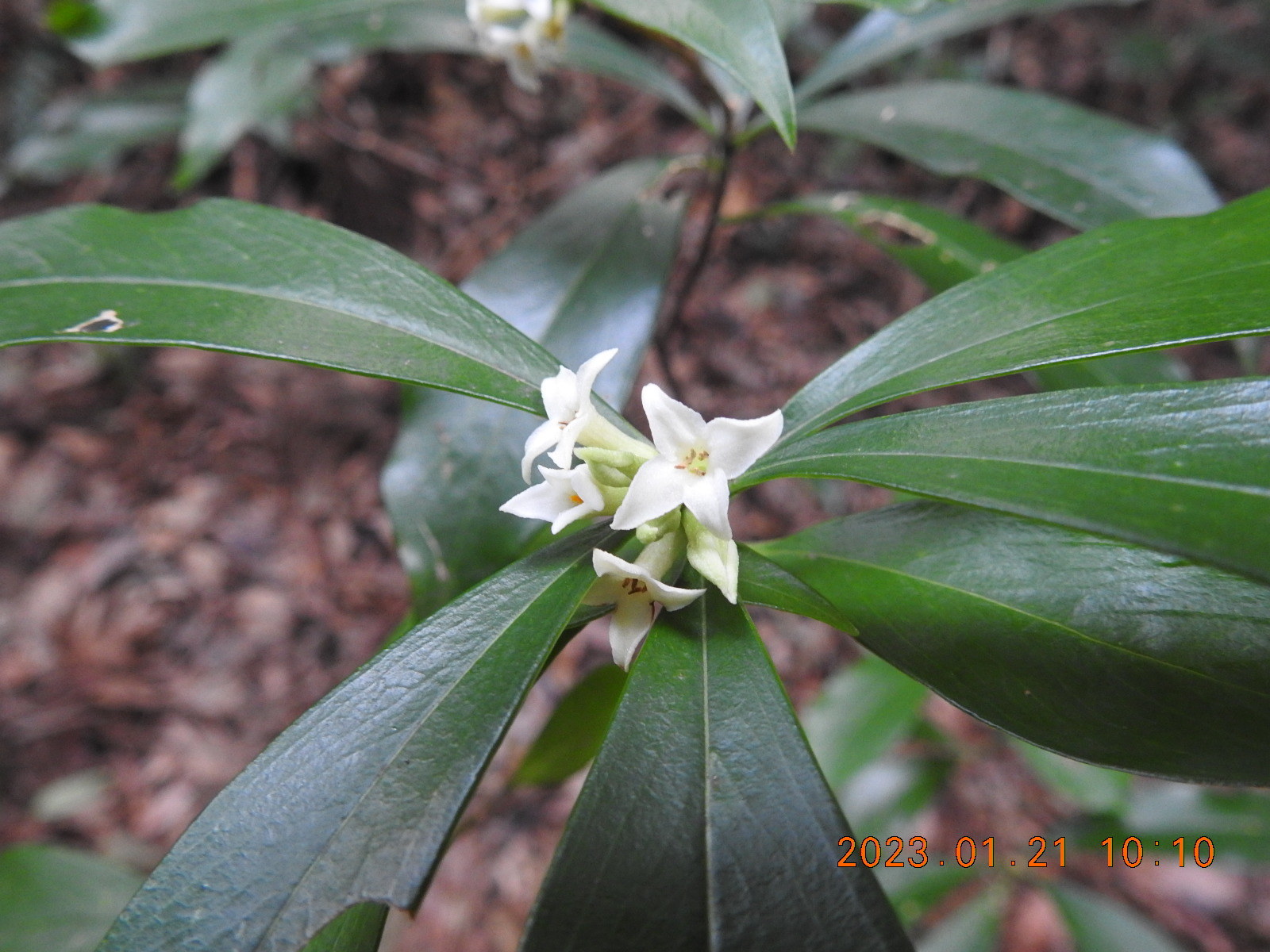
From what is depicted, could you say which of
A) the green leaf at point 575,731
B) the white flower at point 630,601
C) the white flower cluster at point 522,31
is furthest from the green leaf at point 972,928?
the white flower cluster at point 522,31

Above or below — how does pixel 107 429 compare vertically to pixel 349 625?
above

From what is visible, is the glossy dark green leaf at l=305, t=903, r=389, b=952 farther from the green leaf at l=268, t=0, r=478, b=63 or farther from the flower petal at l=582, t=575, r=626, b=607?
the green leaf at l=268, t=0, r=478, b=63

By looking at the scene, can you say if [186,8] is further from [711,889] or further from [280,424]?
[280,424]

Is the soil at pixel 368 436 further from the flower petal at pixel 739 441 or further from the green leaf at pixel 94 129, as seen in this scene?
the flower petal at pixel 739 441

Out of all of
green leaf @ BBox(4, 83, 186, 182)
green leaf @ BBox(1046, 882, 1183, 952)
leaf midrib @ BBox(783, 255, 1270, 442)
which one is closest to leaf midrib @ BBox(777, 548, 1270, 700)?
leaf midrib @ BBox(783, 255, 1270, 442)

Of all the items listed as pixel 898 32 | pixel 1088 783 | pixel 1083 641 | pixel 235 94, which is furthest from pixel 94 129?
pixel 1088 783

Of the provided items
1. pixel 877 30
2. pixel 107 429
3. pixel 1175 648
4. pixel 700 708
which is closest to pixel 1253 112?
pixel 877 30

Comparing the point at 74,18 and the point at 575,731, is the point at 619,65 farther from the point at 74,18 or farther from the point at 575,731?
the point at 575,731
